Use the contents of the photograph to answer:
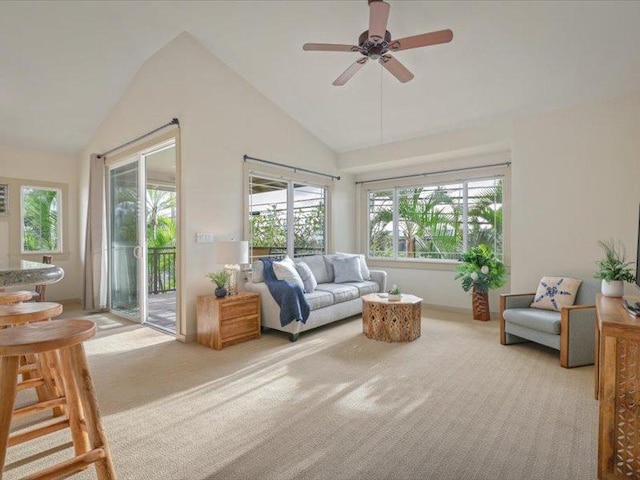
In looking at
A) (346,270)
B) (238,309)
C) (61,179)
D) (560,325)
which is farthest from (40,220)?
(560,325)

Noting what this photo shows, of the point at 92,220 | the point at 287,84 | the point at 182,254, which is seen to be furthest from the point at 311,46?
the point at 92,220

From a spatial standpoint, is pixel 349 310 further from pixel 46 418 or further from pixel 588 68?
pixel 588 68

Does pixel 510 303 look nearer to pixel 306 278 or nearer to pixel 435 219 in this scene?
pixel 435 219

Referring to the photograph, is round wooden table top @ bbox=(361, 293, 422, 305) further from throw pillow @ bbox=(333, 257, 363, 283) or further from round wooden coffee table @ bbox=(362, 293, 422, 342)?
throw pillow @ bbox=(333, 257, 363, 283)

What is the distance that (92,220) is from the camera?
5.19 meters

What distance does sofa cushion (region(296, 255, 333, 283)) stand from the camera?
5.09 meters

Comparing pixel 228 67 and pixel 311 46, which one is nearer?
pixel 311 46

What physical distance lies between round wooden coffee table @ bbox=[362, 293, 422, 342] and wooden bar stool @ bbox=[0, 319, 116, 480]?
286 cm

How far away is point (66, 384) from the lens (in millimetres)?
1603

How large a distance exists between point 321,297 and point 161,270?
4180 mm

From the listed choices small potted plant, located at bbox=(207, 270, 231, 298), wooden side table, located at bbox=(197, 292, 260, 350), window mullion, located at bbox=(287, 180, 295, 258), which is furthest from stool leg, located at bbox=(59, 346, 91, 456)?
window mullion, located at bbox=(287, 180, 295, 258)

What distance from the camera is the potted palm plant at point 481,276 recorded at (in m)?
4.67

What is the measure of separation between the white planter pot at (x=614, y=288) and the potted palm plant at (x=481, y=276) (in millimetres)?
1993

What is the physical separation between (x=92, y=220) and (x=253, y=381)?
3.97m
